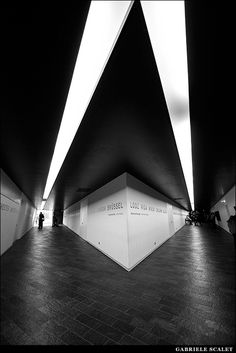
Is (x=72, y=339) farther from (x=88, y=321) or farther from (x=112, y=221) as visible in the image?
(x=112, y=221)

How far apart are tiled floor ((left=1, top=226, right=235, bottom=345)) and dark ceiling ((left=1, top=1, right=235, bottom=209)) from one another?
279 cm

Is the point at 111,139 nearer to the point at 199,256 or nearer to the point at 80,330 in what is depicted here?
the point at 80,330

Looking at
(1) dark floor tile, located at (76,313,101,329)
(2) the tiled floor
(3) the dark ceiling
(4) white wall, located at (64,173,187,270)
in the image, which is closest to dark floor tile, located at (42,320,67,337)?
(2) the tiled floor

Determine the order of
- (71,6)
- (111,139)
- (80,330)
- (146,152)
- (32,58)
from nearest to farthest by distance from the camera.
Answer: (71,6), (32,58), (80,330), (111,139), (146,152)

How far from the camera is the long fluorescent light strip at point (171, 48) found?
1080mm


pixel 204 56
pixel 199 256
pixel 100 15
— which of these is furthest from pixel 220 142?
pixel 199 256

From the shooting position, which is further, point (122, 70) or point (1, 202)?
point (1, 202)

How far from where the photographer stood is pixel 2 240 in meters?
5.39

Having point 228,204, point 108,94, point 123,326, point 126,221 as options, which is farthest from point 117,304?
point 228,204

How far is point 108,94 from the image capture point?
1771 millimetres

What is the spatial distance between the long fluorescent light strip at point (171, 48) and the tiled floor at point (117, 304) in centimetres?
291

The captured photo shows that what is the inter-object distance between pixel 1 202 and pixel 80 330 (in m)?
4.41

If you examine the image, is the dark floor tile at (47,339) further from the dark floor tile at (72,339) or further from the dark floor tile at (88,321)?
the dark floor tile at (88,321)

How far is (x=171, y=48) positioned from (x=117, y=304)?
3589mm
